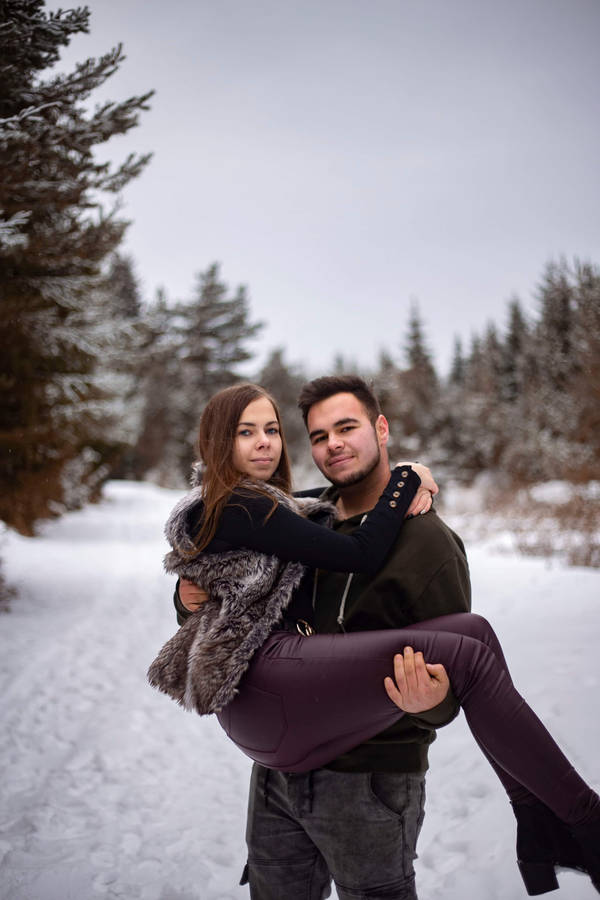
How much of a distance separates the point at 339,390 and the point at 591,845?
177 centimetres

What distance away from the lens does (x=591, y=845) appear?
1.49 meters

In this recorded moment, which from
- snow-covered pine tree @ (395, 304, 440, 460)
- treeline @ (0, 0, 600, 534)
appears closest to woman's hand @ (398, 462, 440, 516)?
treeline @ (0, 0, 600, 534)

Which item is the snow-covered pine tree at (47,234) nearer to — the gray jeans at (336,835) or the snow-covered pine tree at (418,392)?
the gray jeans at (336,835)

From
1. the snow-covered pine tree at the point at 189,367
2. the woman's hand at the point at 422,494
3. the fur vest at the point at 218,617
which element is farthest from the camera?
the snow-covered pine tree at the point at 189,367

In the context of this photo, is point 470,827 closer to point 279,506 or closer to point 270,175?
point 279,506

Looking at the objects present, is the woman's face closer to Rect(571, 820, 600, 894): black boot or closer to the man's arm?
the man's arm

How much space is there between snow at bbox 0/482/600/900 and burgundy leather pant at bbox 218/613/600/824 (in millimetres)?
1292

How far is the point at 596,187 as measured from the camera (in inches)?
209

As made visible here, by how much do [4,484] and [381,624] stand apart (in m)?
6.01

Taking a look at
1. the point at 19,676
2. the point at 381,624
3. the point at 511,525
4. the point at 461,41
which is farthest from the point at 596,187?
the point at 511,525

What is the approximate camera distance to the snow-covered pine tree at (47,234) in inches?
127

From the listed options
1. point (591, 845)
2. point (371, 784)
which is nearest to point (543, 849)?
point (591, 845)

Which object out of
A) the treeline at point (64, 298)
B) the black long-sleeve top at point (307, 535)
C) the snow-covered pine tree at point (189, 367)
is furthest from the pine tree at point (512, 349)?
the black long-sleeve top at point (307, 535)

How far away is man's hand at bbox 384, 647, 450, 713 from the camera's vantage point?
4.99ft
